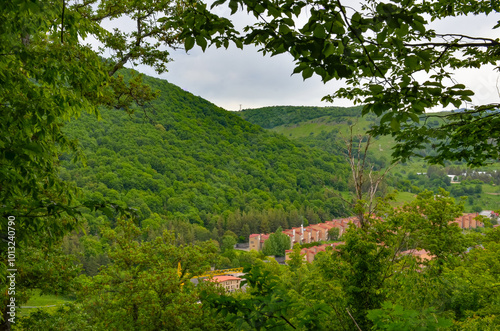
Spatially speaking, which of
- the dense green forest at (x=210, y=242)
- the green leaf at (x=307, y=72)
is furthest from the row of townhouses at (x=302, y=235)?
the green leaf at (x=307, y=72)

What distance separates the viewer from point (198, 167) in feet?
293

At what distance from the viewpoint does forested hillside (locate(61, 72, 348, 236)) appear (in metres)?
62.7

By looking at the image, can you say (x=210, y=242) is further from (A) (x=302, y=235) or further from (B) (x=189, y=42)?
(A) (x=302, y=235)

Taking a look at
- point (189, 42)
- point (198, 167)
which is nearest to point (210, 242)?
point (189, 42)

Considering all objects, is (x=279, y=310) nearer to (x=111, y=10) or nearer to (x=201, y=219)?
(x=111, y=10)

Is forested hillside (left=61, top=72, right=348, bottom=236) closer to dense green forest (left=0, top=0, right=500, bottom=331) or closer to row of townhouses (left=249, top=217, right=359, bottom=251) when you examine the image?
row of townhouses (left=249, top=217, right=359, bottom=251)

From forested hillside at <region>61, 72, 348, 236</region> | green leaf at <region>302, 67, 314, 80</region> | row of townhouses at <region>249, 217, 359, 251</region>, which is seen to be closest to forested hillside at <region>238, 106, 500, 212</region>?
green leaf at <region>302, 67, 314, 80</region>

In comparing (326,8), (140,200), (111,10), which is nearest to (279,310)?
(326,8)

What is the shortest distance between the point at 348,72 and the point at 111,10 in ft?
19.4

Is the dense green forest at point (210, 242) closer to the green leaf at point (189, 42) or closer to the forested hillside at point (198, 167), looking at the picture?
the green leaf at point (189, 42)

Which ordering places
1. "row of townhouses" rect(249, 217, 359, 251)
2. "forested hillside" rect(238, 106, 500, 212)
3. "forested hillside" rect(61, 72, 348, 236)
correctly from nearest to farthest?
1. "forested hillside" rect(61, 72, 348, 236)
2. "row of townhouses" rect(249, 217, 359, 251)
3. "forested hillside" rect(238, 106, 500, 212)

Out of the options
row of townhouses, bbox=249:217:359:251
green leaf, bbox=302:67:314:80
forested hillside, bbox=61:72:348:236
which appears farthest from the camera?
row of townhouses, bbox=249:217:359:251

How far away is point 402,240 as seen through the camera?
6.52m

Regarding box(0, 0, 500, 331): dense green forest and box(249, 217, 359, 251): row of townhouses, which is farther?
box(249, 217, 359, 251): row of townhouses
